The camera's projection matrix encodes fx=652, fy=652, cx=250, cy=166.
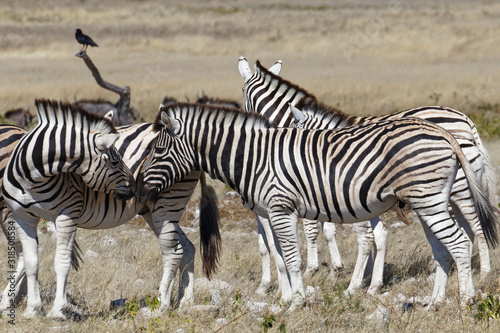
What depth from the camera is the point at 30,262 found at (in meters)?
5.94

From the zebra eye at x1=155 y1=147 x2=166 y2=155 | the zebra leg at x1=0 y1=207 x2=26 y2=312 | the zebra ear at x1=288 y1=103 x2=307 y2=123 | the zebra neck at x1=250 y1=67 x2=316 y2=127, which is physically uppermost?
the zebra neck at x1=250 y1=67 x2=316 y2=127

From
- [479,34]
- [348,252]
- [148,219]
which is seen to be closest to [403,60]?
[479,34]

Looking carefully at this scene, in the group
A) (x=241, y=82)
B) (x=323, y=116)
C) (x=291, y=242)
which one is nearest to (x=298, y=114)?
(x=323, y=116)

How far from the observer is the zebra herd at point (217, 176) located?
19.1ft

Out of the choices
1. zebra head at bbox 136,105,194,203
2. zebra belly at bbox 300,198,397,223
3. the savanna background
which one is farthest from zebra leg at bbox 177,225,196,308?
zebra belly at bbox 300,198,397,223

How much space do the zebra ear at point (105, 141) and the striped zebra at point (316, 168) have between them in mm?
660

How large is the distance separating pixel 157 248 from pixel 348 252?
264cm

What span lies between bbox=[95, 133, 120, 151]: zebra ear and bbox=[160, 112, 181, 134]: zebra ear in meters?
0.64

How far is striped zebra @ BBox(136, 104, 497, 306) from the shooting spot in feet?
19.4

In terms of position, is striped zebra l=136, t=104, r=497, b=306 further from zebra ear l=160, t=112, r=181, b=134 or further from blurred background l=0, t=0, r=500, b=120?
blurred background l=0, t=0, r=500, b=120

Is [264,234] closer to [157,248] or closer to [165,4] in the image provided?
[157,248]

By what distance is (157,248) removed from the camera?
29.0 feet

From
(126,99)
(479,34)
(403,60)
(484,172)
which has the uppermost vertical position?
(479,34)

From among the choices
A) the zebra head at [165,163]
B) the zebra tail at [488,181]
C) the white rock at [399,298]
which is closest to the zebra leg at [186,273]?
the zebra head at [165,163]
